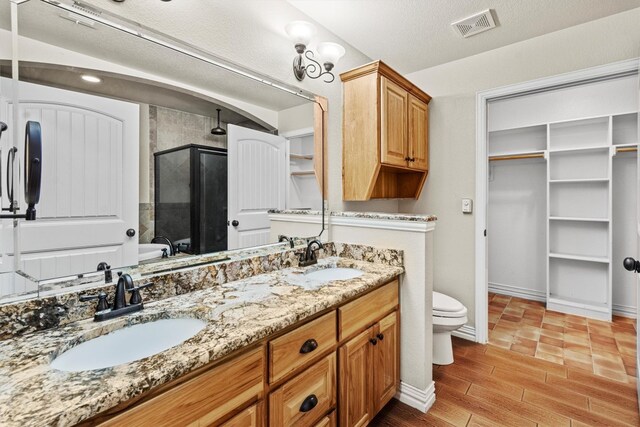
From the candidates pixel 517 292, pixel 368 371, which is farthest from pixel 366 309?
pixel 517 292

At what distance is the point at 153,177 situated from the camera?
1241 mm

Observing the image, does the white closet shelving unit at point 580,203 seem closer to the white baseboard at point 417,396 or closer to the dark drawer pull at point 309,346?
the white baseboard at point 417,396

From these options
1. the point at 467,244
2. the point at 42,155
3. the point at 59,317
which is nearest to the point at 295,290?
the point at 59,317

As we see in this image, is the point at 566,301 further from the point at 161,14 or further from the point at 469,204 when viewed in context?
the point at 161,14

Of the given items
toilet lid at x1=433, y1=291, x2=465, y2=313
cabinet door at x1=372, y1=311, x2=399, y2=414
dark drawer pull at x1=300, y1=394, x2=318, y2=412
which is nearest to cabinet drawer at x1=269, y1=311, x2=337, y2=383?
dark drawer pull at x1=300, y1=394, x2=318, y2=412

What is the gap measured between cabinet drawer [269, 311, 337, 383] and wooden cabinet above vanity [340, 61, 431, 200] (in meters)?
1.19

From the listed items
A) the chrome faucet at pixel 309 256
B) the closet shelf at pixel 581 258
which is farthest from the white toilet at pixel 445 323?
the closet shelf at pixel 581 258

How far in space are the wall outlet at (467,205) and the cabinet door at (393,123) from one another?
0.68m

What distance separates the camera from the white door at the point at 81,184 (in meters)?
1.00

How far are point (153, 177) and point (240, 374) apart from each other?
822 millimetres

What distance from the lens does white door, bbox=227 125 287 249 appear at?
5.22 feet

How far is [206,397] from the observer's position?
843mm

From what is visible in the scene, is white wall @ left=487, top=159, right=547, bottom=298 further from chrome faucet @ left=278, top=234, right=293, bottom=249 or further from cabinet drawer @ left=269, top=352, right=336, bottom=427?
cabinet drawer @ left=269, top=352, right=336, bottom=427

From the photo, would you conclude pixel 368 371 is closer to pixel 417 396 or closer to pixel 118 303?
pixel 417 396
